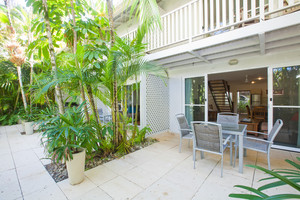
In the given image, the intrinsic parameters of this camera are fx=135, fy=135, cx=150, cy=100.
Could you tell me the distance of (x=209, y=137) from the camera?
2504mm

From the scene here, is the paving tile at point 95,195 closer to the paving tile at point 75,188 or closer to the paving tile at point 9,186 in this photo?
the paving tile at point 75,188

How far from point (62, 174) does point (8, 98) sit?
7.28 m

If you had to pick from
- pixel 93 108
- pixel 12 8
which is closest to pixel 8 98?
pixel 12 8

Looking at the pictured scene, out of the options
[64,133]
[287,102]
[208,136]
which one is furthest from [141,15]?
[287,102]

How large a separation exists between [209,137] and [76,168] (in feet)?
7.73

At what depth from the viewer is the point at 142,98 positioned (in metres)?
4.55

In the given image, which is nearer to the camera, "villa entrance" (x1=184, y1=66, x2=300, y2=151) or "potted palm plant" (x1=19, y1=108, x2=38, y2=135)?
"villa entrance" (x1=184, y1=66, x2=300, y2=151)

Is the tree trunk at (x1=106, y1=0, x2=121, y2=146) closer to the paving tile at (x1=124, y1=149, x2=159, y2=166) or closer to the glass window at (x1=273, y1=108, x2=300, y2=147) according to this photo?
the paving tile at (x1=124, y1=149, x2=159, y2=166)

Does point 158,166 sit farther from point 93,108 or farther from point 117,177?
point 93,108

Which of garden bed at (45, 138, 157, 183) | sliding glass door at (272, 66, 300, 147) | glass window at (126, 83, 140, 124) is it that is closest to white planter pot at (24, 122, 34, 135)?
garden bed at (45, 138, 157, 183)

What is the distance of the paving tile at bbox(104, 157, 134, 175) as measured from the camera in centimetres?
265

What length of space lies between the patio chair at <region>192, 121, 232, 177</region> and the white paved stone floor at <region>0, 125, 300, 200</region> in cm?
44

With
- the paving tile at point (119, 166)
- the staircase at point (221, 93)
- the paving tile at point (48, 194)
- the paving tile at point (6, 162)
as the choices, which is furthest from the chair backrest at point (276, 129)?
the staircase at point (221, 93)

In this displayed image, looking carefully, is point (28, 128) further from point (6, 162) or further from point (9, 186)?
point (9, 186)
